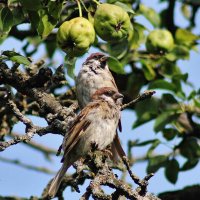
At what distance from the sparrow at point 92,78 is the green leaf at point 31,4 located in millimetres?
2289

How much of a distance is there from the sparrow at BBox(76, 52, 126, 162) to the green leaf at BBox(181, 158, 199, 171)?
0.72 m

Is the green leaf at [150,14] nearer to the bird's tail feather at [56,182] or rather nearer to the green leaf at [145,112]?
the green leaf at [145,112]

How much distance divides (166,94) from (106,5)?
2020mm

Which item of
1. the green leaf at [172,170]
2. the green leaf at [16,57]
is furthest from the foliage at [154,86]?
the green leaf at [16,57]

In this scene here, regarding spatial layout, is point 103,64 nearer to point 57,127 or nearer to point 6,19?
point 57,127

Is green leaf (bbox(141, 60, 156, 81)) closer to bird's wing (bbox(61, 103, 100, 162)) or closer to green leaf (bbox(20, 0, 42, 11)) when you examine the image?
bird's wing (bbox(61, 103, 100, 162))

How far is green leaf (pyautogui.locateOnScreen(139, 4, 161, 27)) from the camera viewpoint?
6.89 m

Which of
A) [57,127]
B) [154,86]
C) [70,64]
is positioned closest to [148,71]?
[154,86]

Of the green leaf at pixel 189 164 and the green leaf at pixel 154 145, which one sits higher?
the green leaf at pixel 154 145

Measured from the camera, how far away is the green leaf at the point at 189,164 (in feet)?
20.9

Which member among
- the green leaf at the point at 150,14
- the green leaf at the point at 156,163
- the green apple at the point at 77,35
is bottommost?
the green leaf at the point at 156,163

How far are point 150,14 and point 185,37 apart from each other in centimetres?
44

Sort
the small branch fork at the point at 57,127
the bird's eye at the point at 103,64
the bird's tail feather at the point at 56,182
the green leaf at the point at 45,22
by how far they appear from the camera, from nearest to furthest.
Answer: the small branch fork at the point at 57,127, the green leaf at the point at 45,22, the bird's tail feather at the point at 56,182, the bird's eye at the point at 103,64

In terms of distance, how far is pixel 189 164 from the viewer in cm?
642
